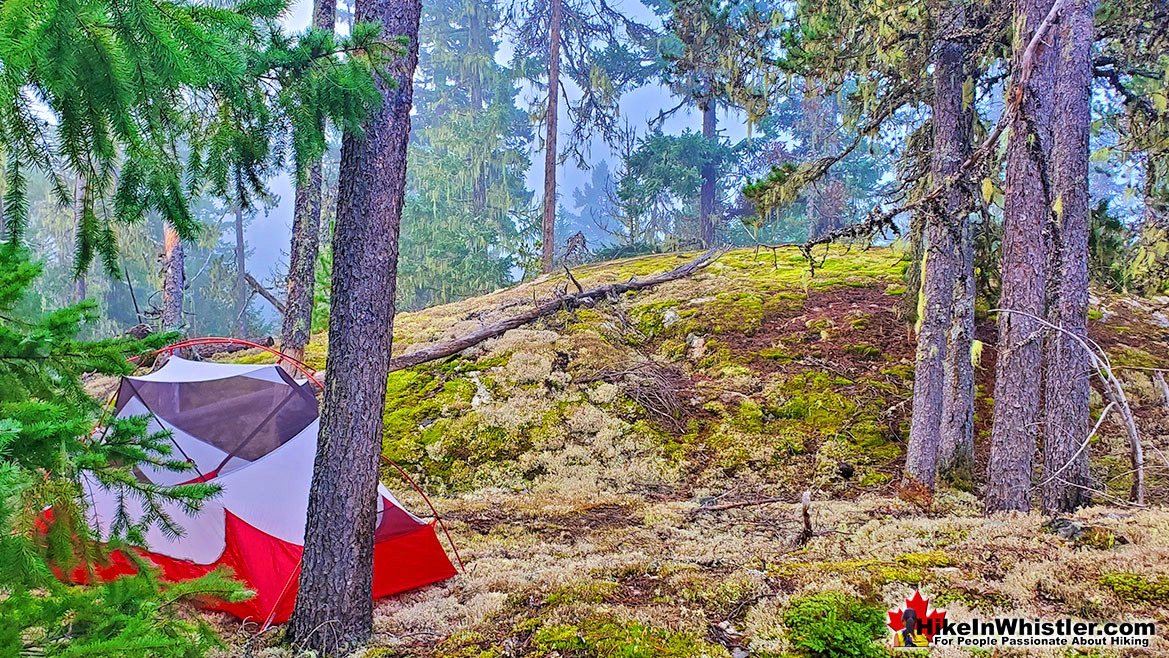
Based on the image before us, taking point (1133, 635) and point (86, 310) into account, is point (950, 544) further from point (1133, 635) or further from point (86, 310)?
point (86, 310)

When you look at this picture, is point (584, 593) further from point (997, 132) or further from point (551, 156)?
point (551, 156)

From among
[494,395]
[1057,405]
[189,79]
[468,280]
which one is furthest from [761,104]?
[468,280]

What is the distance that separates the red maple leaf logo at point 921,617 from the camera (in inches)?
122

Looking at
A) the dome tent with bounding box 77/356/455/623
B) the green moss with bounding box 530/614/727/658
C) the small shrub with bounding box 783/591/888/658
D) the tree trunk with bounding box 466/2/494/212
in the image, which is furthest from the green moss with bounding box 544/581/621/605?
the tree trunk with bounding box 466/2/494/212

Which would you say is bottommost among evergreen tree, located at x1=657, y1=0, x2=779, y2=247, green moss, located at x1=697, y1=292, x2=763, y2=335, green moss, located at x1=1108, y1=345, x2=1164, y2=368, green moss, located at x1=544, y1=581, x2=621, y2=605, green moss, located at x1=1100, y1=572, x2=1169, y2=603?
green moss, located at x1=544, y1=581, x2=621, y2=605

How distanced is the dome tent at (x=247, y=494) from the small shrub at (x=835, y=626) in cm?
252

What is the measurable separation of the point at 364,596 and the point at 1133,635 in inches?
156

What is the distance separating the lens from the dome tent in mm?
4324

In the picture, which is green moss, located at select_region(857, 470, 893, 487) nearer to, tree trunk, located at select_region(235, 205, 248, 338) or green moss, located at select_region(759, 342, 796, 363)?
green moss, located at select_region(759, 342, 796, 363)

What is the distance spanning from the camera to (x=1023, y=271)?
5.09 m

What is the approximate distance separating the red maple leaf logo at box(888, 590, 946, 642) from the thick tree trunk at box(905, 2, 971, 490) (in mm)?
4658

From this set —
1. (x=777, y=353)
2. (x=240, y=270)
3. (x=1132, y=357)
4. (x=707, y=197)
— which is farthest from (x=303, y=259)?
(x=240, y=270)

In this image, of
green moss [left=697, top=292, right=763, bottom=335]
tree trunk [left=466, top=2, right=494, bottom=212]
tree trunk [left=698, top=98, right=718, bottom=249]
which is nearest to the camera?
green moss [left=697, top=292, right=763, bottom=335]

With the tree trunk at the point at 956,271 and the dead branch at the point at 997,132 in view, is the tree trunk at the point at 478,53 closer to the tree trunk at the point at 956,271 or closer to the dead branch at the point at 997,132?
the tree trunk at the point at 956,271
